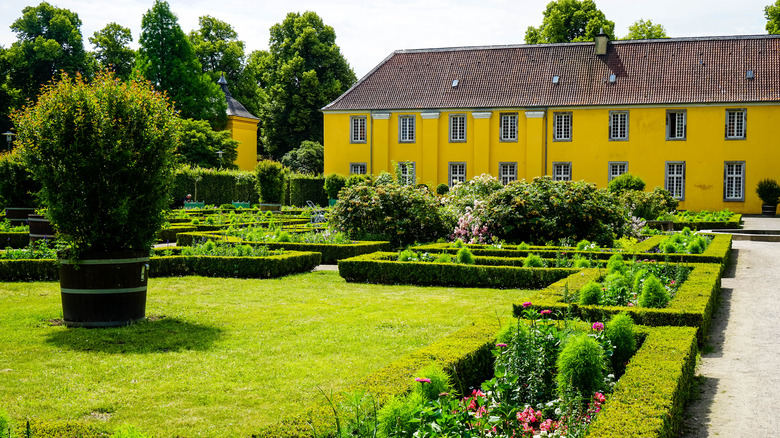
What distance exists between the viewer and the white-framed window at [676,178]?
35000mm

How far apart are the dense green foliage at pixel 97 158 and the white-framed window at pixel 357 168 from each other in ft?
103

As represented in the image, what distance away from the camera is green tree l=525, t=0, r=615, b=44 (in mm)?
46406

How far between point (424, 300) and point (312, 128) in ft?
141

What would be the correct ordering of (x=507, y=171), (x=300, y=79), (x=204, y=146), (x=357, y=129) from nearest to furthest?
(x=507, y=171), (x=357, y=129), (x=204, y=146), (x=300, y=79)

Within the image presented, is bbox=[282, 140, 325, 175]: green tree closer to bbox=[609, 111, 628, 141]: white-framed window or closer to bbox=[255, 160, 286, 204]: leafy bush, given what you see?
bbox=[255, 160, 286, 204]: leafy bush

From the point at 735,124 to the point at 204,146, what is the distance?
28432mm

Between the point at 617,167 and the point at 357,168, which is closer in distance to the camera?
the point at 617,167

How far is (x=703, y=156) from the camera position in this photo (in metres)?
34.8

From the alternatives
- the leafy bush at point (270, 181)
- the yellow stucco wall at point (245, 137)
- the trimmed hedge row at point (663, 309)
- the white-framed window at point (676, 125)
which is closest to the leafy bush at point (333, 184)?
the leafy bush at point (270, 181)

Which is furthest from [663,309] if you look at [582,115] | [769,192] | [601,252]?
[582,115]

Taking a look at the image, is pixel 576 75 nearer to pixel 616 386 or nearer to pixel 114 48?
pixel 114 48

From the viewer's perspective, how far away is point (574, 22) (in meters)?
47.5

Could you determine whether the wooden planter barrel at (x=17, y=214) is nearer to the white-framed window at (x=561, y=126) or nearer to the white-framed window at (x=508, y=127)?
the white-framed window at (x=508, y=127)

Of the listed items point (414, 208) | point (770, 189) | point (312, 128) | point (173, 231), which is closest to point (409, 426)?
point (414, 208)
